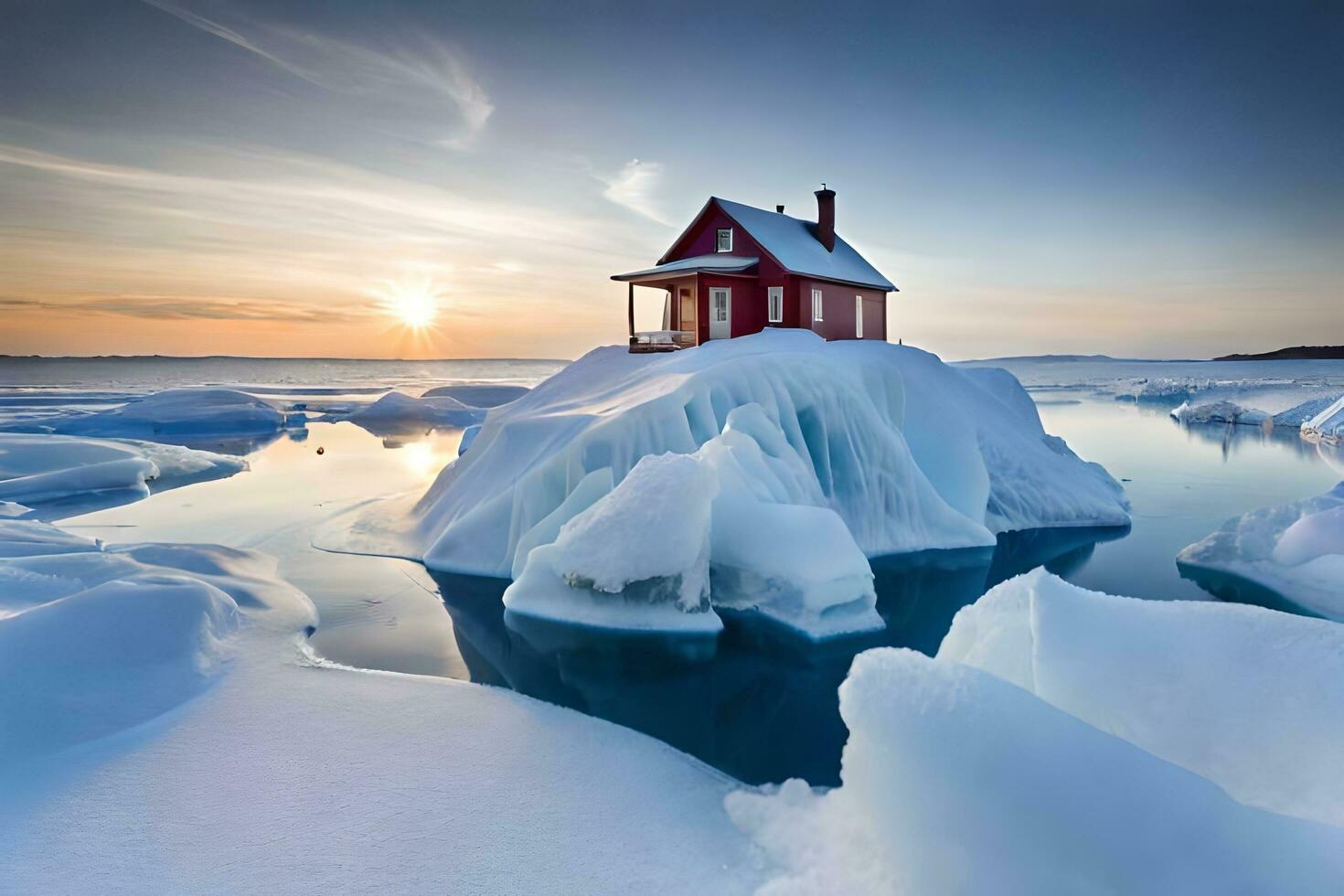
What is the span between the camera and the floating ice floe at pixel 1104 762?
270 cm

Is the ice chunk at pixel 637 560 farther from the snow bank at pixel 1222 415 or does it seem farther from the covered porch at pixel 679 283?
the snow bank at pixel 1222 415

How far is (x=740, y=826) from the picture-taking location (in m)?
4.47

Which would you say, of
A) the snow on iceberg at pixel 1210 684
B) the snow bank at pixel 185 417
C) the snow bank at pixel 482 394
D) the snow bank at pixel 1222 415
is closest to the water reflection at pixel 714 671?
the snow on iceberg at pixel 1210 684

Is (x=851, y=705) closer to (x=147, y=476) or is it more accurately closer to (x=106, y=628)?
(x=106, y=628)

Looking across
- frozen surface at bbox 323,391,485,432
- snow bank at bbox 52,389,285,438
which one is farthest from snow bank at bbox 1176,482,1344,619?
snow bank at bbox 52,389,285,438

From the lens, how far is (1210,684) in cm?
326

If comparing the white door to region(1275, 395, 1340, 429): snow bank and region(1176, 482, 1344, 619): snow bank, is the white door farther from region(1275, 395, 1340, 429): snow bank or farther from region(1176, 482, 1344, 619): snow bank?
region(1275, 395, 1340, 429): snow bank

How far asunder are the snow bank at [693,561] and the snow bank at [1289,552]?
578 cm

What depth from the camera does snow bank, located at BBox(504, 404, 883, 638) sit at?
8.16 meters

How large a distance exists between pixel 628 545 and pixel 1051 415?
126 ft

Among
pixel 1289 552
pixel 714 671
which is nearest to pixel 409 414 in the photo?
pixel 714 671

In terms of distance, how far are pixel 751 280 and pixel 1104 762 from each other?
52.8 feet

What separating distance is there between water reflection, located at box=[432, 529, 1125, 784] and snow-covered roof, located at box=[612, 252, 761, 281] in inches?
363

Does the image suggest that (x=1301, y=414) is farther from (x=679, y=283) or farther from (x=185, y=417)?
(x=185, y=417)
